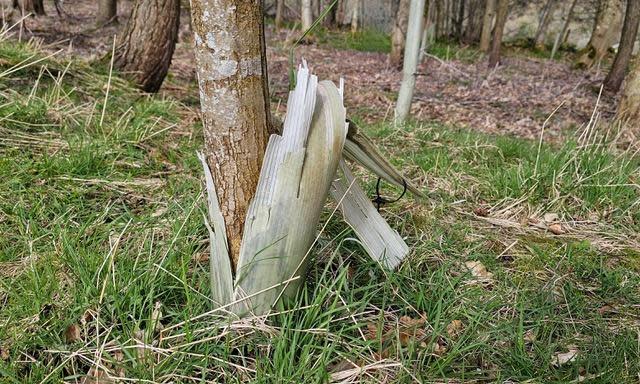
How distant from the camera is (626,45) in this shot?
29.2 feet

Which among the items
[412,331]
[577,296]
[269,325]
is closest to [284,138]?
[269,325]

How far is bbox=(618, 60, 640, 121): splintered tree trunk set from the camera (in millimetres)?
5008

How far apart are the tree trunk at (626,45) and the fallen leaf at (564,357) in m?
9.00

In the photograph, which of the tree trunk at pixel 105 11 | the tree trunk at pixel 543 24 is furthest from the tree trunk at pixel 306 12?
the tree trunk at pixel 543 24

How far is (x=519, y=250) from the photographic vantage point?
2416 mm

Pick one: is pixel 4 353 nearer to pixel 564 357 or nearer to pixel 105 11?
pixel 564 357

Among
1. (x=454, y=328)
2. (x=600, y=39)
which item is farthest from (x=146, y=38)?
(x=600, y=39)

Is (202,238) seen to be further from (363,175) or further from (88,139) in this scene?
(88,139)

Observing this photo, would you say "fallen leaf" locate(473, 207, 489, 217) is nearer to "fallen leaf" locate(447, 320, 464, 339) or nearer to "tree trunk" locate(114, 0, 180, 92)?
"fallen leaf" locate(447, 320, 464, 339)

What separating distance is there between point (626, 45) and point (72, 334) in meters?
10.3

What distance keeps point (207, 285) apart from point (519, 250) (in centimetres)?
157

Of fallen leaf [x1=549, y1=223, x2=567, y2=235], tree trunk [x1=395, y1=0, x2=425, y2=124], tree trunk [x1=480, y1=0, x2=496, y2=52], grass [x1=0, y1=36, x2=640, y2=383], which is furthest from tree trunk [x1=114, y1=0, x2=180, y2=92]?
tree trunk [x1=480, y1=0, x2=496, y2=52]

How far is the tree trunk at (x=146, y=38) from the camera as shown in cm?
473

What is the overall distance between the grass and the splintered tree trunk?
7.50 feet
